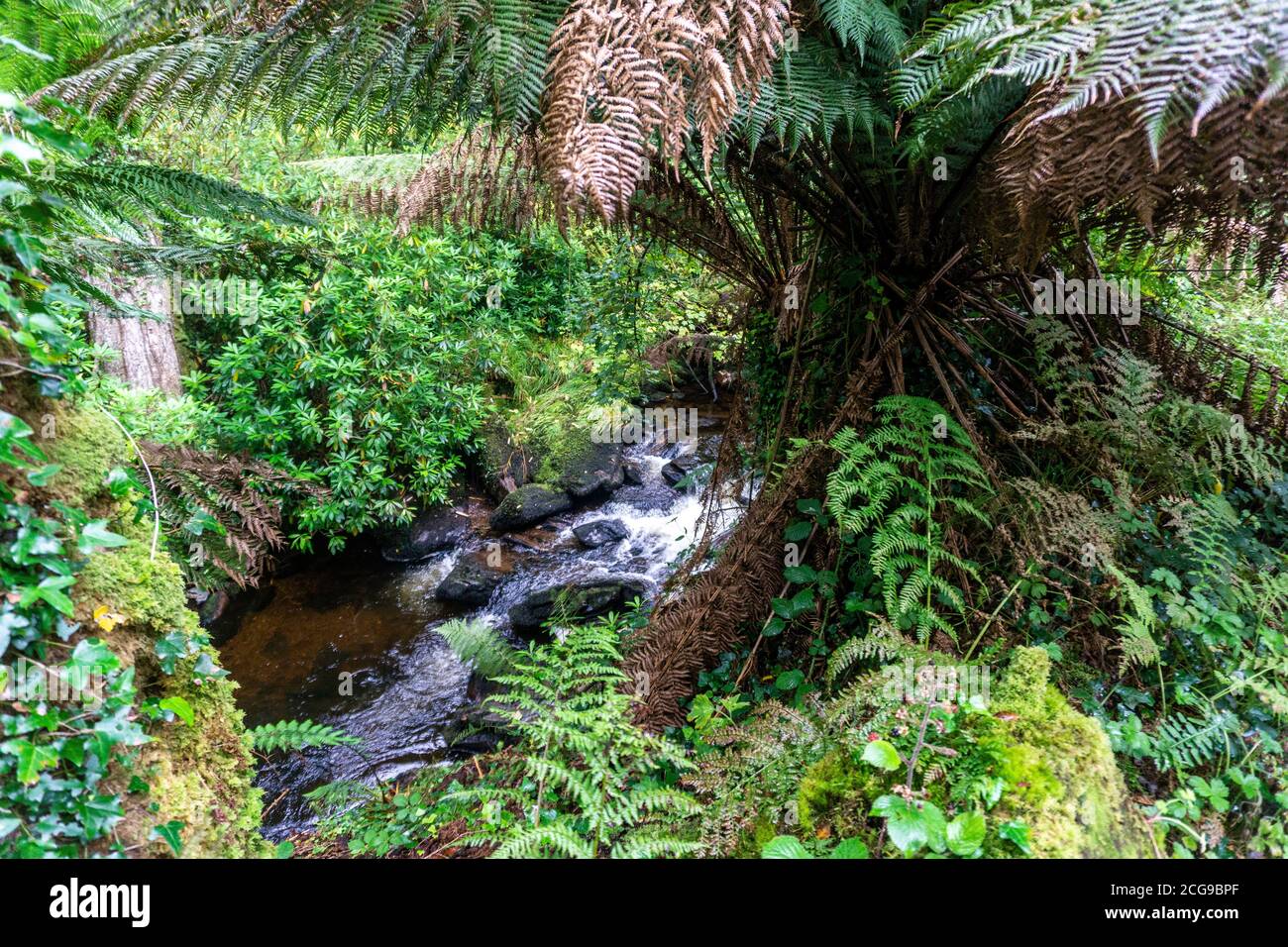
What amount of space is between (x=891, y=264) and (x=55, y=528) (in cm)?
254

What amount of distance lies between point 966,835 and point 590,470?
533 centimetres

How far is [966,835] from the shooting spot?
1086 millimetres

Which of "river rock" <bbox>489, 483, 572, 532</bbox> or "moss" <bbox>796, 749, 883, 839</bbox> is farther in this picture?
"river rock" <bbox>489, 483, 572, 532</bbox>

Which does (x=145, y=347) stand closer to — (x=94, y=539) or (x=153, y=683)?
(x=153, y=683)

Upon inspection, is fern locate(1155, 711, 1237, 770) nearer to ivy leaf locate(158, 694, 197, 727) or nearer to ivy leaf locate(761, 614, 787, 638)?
ivy leaf locate(761, 614, 787, 638)

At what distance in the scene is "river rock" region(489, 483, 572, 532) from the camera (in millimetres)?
5812

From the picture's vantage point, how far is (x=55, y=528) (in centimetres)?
125

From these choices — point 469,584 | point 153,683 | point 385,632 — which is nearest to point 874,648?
point 153,683

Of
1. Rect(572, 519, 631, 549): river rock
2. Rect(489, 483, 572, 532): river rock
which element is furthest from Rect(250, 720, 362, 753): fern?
Rect(489, 483, 572, 532): river rock

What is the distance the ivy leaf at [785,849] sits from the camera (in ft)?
3.84

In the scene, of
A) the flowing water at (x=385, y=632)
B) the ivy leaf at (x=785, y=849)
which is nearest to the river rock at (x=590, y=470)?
the flowing water at (x=385, y=632)

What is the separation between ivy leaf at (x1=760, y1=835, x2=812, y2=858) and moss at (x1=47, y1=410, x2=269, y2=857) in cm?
118
